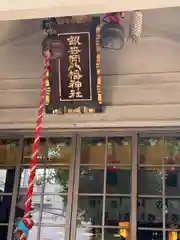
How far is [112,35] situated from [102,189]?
1246mm

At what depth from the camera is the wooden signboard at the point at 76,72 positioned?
10.1ft

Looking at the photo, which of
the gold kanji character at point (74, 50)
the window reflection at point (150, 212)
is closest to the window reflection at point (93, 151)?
the window reflection at point (150, 212)

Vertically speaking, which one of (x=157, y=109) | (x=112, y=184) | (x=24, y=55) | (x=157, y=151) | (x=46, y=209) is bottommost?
(x=46, y=209)

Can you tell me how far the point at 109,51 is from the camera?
141 inches

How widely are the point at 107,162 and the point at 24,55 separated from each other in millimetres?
1220

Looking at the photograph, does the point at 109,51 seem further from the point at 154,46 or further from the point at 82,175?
the point at 82,175

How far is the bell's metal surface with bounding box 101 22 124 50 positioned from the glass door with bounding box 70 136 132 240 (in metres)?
0.83

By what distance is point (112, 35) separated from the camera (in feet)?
9.93

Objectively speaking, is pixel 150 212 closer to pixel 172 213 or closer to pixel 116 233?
pixel 172 213

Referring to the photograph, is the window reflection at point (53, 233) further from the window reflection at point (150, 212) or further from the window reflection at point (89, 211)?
the window reflection at point (150, 212)

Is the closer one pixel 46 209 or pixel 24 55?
pixel 46 209

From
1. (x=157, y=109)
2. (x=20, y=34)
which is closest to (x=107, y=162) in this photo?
(x=157, y=109)

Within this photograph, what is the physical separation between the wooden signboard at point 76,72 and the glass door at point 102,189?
39 cm

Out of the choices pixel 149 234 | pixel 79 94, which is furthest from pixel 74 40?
pixel 149 234
